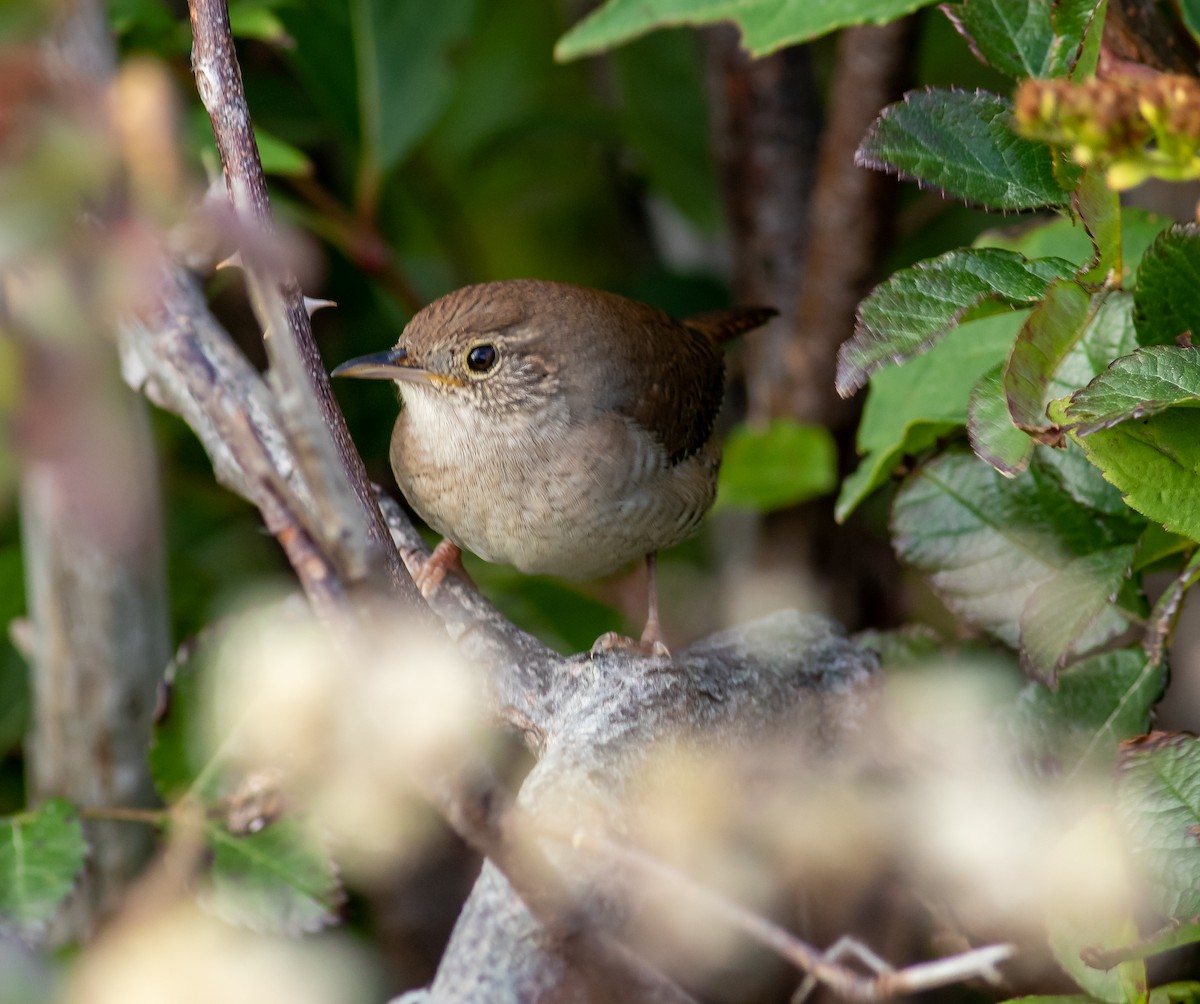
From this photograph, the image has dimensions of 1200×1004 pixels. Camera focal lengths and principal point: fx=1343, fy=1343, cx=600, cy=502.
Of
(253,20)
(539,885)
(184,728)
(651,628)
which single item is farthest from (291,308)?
(651,628)

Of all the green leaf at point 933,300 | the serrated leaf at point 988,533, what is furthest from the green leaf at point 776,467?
the green leaf at point 933,300

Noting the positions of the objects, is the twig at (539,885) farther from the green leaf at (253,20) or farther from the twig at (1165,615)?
the green leaf at (253,20)

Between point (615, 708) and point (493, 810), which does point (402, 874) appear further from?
point (493, 810)

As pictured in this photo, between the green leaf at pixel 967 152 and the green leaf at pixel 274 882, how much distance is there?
46.4 inches

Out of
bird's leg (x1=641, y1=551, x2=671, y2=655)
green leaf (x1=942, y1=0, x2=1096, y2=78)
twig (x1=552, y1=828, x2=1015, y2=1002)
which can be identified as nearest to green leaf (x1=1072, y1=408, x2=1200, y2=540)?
green leaf (x1=942, y1=0, x2=1096, y2=78)

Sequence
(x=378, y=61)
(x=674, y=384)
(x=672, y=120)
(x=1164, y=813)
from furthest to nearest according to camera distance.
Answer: (x=672, y=120) → (x=378, y=61) → (x=674, y=384) → (x=1164, y=813)

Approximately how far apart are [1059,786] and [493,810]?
914 millimetres

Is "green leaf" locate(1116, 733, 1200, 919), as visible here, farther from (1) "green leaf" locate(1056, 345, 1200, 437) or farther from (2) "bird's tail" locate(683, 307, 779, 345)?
(2) "bird's tail" locate(683, 307, 779, 345)

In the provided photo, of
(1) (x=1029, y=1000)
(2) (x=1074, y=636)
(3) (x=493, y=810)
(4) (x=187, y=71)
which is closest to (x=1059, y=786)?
(2) (x=1074, y=636)

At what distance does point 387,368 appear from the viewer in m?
2.33

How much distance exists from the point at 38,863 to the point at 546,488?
0.99 meters

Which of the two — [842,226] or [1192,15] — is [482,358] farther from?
[1192,15]

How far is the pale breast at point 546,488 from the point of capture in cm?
231

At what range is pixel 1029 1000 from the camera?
4.27 feet
